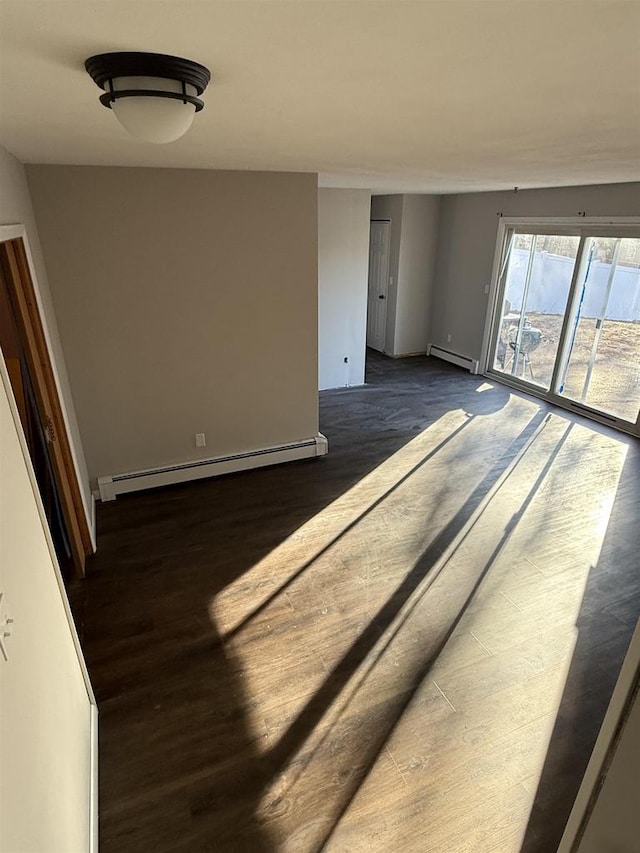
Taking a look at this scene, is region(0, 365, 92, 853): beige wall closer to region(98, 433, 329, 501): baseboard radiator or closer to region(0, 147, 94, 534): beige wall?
region(0, 147, 94, 534): beige wall

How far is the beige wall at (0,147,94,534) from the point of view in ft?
7.79

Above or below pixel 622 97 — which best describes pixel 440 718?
below

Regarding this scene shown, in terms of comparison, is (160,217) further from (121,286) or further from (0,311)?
(0,311)

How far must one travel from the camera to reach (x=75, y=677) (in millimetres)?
2033

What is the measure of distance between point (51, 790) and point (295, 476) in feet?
10.6

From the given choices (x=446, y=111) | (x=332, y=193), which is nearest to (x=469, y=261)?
(x=332, y=193)

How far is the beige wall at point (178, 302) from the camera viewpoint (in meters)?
3.51

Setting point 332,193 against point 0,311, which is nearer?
point 0,311

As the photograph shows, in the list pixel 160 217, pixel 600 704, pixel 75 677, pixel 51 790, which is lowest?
pixel 600 704

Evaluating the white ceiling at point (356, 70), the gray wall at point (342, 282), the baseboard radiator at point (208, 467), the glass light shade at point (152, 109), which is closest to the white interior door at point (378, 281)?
the gray wall at point (342, 282)

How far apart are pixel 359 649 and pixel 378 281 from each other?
658cm

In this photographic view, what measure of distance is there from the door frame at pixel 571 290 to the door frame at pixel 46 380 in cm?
540

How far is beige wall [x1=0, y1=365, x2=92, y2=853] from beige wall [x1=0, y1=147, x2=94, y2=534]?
1.37m

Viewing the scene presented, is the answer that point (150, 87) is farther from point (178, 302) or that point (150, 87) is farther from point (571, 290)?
point (571, 290)
